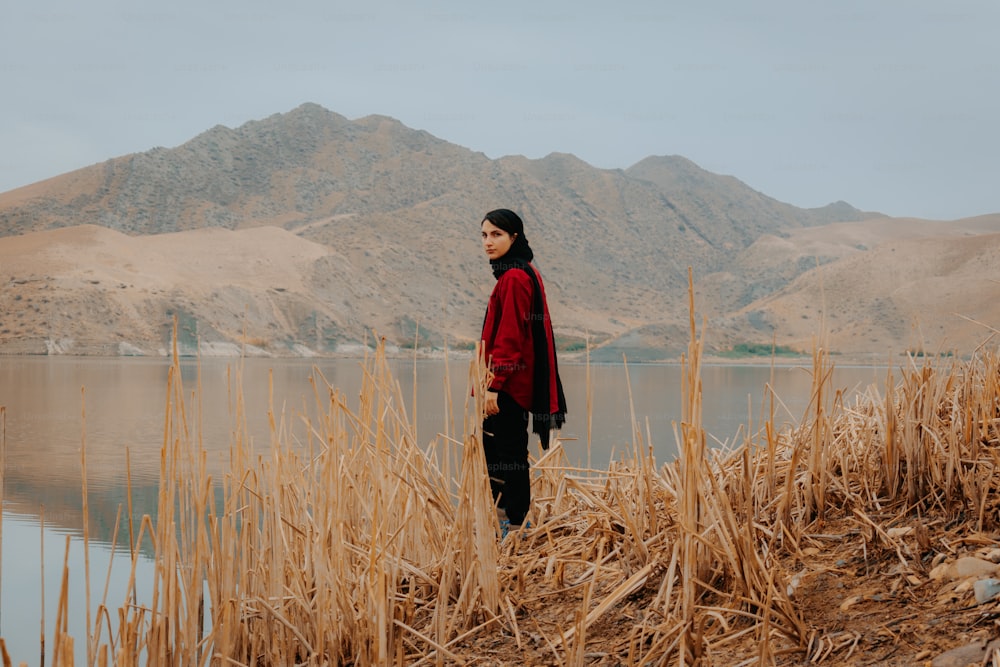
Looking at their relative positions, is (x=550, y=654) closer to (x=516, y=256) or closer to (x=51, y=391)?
(x=516, y=256)

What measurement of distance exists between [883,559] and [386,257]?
55.1 meters

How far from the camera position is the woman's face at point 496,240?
3.05 metres

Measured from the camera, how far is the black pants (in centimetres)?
301

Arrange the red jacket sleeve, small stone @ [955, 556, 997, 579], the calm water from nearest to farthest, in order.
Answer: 1. small stone @ [955, 556, 997, 579]
2. the red jacket sleeve
3. the calm water

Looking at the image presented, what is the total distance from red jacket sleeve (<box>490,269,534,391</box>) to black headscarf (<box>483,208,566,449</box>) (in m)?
0.04

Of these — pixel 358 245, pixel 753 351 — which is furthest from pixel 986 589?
pixel 358 245

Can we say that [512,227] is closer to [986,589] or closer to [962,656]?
[986,589]

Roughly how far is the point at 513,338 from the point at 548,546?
0.67 m

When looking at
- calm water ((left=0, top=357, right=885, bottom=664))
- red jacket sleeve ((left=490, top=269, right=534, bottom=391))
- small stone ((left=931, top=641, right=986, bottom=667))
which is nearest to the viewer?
small stone ((left=931, top=641, right=986, bottom=667))

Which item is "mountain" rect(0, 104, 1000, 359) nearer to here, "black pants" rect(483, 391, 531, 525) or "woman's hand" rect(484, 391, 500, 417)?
"black pants" rect(483, 391, 531, 525)

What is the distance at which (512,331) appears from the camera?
2.95 m

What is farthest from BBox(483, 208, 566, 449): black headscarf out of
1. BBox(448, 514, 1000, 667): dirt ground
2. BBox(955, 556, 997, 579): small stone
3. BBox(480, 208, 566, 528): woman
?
BBox(955, 556, 997, 579): small stone

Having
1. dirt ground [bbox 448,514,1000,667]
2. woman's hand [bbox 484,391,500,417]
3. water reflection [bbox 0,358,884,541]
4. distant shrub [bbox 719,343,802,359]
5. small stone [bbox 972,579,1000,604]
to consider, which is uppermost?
woman's hand [bbox 484,391,500,417]

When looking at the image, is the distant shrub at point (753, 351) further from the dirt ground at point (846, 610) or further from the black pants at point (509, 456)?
the dirt ground at point (846, 610)
